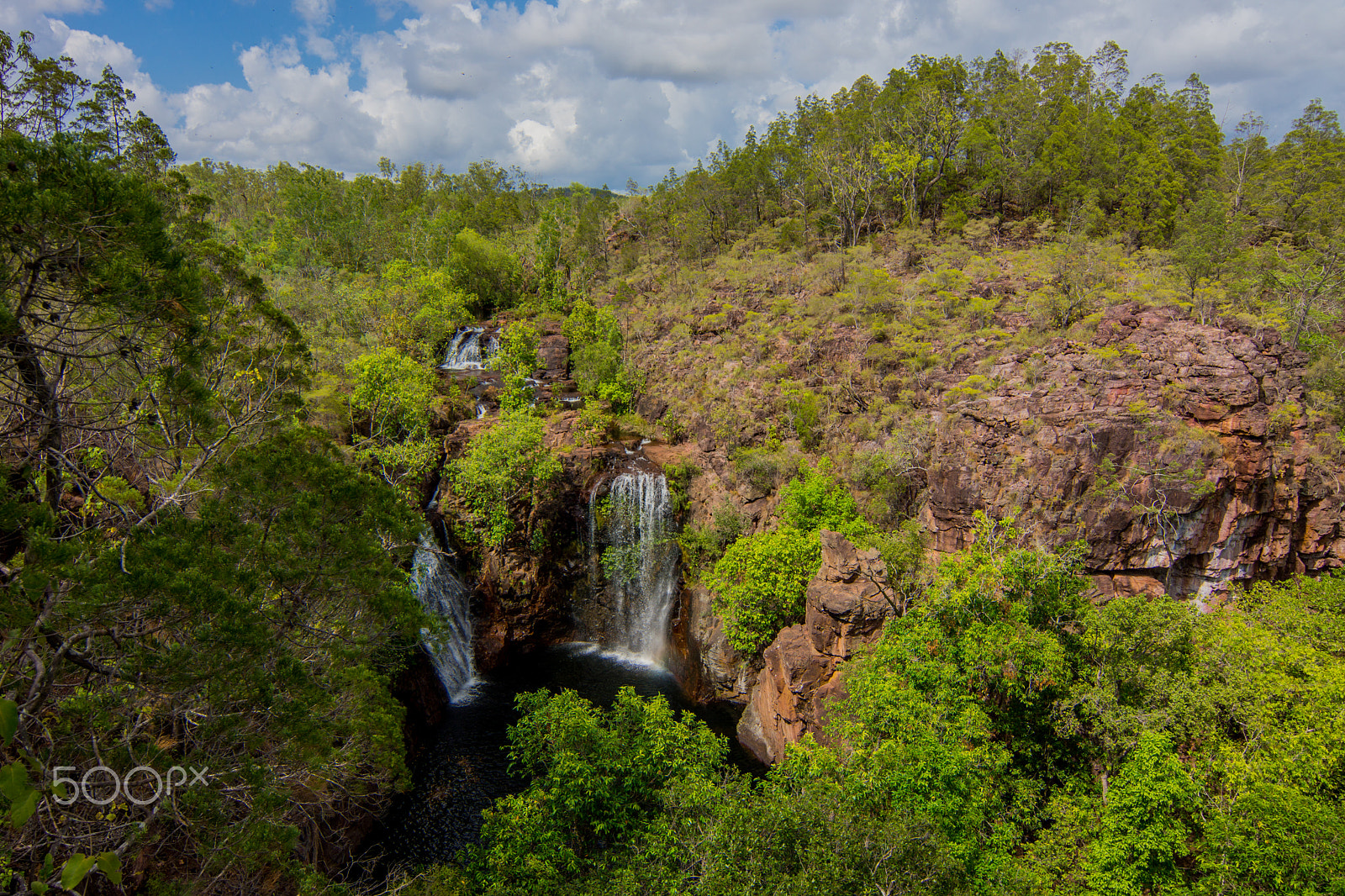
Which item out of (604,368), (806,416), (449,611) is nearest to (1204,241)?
(806,416)

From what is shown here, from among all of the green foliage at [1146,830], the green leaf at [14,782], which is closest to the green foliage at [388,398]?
the green foliage at [1146,830]

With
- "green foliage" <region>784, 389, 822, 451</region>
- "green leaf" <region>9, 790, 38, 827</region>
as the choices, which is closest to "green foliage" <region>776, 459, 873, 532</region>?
"green foliage" <region>784, 389, 822, 451</region>

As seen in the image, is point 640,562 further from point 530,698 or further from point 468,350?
point 468,350

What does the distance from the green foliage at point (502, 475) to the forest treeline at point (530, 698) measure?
0.19m

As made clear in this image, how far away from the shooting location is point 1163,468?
22422 millimetres

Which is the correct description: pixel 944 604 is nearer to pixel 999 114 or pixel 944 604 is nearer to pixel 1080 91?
pixel 999 114

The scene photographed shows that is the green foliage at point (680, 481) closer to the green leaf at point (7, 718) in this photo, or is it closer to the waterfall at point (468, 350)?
the waterfall at point (468, 350)

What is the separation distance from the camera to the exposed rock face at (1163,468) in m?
22.5

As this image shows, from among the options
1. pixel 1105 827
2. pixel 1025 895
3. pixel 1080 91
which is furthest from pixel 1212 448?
pixel 1080 91

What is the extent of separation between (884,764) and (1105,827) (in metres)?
5.16

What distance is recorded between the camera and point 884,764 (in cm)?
1652

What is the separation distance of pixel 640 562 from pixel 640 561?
0.13ft

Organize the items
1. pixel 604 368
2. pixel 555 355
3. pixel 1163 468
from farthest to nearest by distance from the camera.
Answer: pixel 555 355 → pixel 604 368 → pixel 1163 468

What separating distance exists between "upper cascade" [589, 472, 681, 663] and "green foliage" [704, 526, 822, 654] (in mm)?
5924
